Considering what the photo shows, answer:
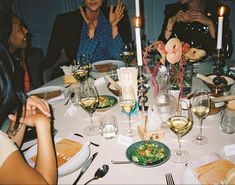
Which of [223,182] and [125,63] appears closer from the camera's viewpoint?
[223,182]

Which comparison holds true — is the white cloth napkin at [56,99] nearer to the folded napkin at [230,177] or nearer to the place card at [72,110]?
the place card at [72,110]

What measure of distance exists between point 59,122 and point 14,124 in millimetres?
287

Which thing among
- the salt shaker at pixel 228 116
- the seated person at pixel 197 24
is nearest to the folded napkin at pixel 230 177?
the salt shaker at pixel 228 116

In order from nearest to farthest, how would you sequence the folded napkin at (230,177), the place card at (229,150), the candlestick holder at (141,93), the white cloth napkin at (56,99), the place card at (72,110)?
the folded napkin at (230,177) < the place card at (229,150) < the candlestick holder at (141,93) < the place card at (72,110) < the white cloth napkin at (56,99)

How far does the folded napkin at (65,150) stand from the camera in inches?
51.1

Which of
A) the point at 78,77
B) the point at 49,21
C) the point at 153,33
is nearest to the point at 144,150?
the point at 78,77

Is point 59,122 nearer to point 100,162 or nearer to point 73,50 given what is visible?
point 100,162

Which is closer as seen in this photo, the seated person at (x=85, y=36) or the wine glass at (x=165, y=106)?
the wine glass at (x=165, y=106)

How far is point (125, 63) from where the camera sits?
2.56m

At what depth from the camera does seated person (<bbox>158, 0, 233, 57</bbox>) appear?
3.05 meters

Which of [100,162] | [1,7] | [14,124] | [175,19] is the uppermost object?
[1,7]

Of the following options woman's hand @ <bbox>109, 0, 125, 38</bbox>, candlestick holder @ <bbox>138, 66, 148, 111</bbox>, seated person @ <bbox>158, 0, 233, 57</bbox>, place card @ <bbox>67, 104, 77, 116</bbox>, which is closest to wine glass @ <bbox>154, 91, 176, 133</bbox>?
candlestick holder @ <bbox>138, 66, 148, 111</bbox>

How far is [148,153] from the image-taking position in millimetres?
1267

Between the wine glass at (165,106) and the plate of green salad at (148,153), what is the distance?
21cm
